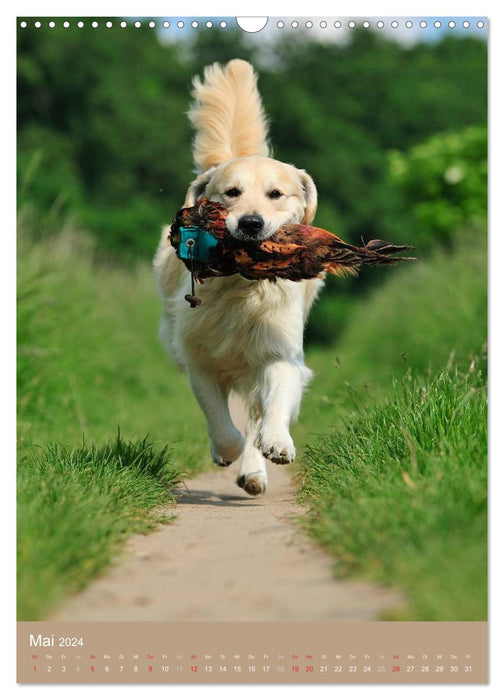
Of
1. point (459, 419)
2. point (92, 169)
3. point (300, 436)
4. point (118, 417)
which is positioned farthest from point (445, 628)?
point (92, 169)

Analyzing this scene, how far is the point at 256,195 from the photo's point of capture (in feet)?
15.9

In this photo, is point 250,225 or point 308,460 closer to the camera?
point 250,225

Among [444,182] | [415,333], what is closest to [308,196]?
[415,333]

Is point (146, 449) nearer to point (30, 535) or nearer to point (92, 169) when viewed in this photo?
point (30, 535)

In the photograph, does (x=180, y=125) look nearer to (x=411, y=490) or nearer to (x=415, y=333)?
(x=415, y=333)

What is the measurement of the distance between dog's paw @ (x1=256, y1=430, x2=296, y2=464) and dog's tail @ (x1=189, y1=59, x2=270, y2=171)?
7.67 ft

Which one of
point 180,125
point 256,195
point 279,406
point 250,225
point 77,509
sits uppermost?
point 180,125

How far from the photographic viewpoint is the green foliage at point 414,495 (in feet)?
9.39

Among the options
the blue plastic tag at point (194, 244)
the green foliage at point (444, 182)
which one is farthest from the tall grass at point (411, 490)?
the green foliage at point (444, 182)

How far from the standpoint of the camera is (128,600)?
302 centimetres

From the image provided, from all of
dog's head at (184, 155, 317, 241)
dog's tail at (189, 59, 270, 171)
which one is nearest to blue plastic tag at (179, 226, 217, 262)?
dog's head at (184, 155, 317, 241)

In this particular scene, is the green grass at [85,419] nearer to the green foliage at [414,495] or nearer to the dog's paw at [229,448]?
the dog's paw at [229,448]

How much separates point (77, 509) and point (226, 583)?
834 millimetres

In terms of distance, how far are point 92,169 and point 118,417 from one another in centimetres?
955
